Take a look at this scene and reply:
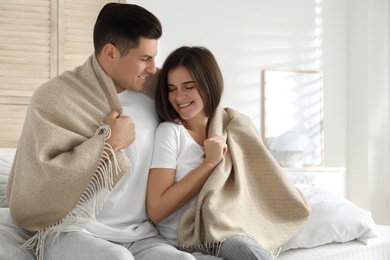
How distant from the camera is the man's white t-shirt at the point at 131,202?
2.12 m

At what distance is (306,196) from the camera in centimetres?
265

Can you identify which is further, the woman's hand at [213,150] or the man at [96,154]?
the woman's hand at [213,150]

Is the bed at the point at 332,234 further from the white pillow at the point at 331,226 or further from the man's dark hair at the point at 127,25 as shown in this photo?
the man's dark hair at the point at 127,25

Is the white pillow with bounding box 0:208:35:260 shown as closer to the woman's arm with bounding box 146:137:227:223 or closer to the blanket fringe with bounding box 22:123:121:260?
the blanket fringe with bounding box 22:123:121:260

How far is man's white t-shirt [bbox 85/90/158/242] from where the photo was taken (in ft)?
6.95

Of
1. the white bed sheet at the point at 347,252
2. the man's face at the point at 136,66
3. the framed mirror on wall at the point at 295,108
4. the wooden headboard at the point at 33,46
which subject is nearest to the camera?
the man's face at the point at 136,66

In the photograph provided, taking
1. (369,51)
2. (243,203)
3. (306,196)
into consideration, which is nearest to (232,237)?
(243,203)

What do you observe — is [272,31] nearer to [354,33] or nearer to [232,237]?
[354,33]

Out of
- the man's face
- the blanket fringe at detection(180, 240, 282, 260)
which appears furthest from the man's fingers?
the blanket fringe at detection(180, 240, 282, 260)

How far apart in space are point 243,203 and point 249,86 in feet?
10.7

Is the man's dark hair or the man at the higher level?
the man's dark hair

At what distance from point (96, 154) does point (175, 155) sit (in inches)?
11.5

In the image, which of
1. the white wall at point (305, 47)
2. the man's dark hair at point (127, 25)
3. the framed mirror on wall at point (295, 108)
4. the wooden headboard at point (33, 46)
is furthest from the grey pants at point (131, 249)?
the framed mirror on wall at point (295, 108)

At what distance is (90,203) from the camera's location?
82.4 inches
